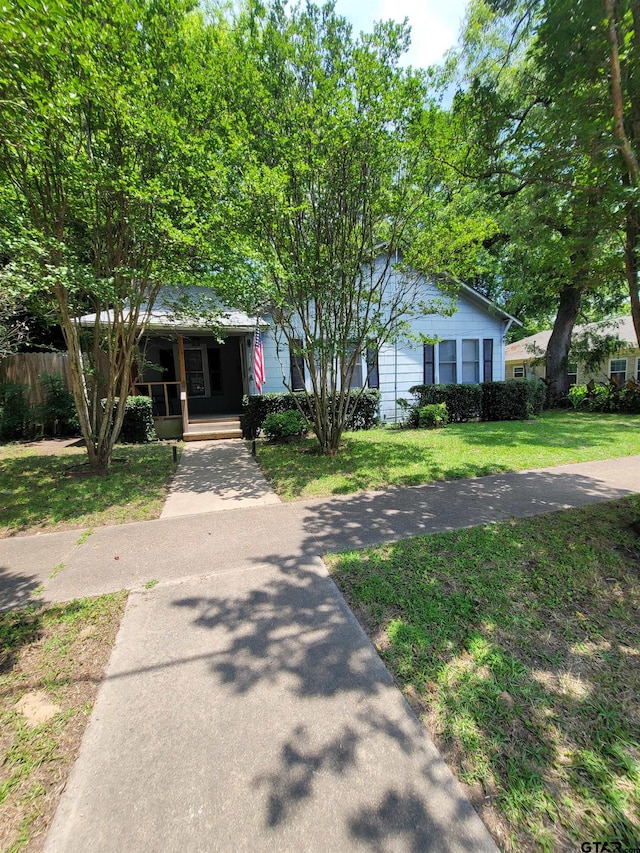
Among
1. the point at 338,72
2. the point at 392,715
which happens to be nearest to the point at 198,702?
the point at 392,715

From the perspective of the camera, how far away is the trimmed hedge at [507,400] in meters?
12.6

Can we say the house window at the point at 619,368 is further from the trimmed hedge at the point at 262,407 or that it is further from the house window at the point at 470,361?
the trimmed hedge at the point at 262,407

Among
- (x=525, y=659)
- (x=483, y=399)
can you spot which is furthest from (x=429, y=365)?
(x=525, y=659)

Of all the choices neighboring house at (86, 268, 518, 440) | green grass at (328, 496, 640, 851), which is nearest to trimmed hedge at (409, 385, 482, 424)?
neighboring house at (86, 268, 518, 440)

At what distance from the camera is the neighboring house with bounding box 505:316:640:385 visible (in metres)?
18.8

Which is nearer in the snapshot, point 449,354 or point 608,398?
point 449,354

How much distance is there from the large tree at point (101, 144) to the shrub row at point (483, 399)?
27.7ft

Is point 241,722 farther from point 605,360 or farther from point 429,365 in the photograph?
point 605,360

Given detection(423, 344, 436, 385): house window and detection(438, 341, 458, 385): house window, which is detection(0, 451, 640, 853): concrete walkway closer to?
detection(423, 344, 436, 385): house window

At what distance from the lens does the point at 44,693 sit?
2.11 m

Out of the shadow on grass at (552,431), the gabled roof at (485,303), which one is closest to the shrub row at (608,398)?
the shadow on grass at (552,431)

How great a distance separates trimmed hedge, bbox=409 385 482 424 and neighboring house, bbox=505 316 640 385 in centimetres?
724

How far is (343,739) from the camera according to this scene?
1.82 metres

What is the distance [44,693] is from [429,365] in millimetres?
13118
